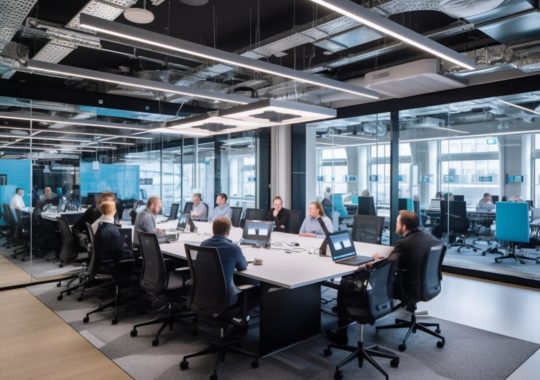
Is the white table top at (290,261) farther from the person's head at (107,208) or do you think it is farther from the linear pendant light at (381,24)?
the linear pendant light at (381,24)

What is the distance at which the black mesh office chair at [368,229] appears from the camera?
497 cm

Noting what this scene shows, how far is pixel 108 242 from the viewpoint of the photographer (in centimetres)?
436

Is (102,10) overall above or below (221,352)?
above

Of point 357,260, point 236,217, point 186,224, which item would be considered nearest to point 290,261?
point 357,260

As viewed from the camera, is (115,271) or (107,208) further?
(107,208)

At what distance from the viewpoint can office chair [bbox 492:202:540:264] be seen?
6.45 m

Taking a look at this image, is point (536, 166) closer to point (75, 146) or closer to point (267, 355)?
point (267, 355)

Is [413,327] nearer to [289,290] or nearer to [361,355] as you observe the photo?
[361,355]

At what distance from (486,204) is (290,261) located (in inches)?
253

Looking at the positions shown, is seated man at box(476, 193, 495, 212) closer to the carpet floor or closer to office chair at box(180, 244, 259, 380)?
the carpet floor

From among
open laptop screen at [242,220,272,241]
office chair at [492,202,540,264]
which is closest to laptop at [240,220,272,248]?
open laptop screen at [242,220,272,241]

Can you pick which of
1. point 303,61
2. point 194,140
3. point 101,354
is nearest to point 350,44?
point 303,61

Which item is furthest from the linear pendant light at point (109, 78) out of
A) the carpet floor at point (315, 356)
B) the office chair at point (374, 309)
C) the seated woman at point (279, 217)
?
the office chair at point (374, 309)

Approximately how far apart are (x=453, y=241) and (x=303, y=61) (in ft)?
17.2
